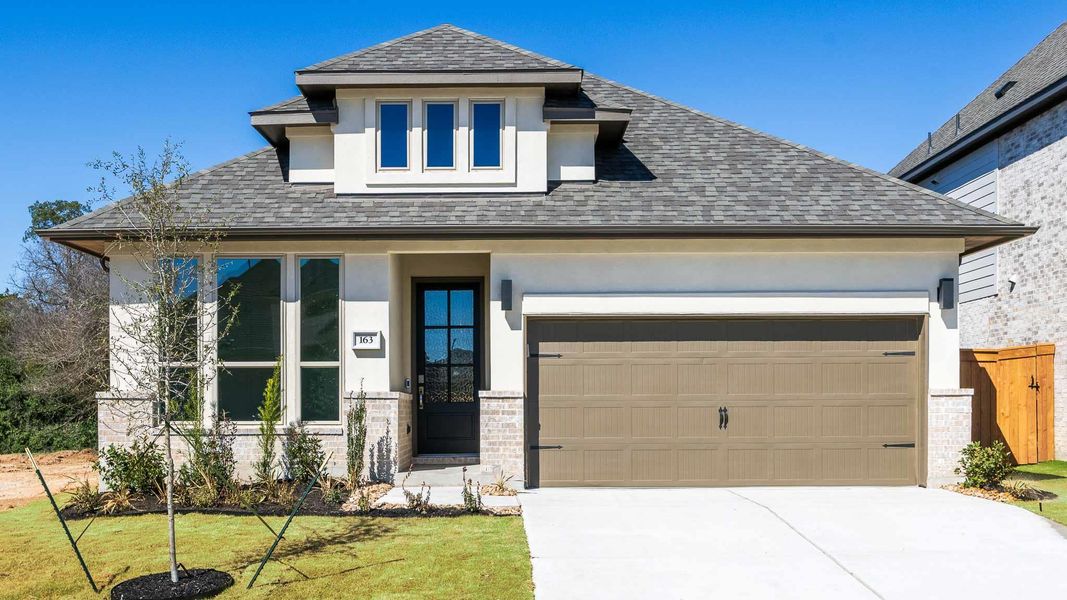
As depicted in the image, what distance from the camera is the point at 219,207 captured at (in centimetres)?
1047

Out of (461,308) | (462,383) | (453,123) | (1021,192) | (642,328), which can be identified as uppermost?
(453,123)

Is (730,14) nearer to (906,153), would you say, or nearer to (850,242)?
(850,242)

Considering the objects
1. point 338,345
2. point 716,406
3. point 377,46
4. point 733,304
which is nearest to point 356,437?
point 338,345

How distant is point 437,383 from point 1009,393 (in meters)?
8.85

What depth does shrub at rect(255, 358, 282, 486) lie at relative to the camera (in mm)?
9453

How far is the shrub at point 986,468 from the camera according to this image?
9.62m

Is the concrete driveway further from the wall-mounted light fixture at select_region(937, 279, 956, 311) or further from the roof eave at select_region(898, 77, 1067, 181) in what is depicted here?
the roof eave at select_region(898, 77, 1067, 181)

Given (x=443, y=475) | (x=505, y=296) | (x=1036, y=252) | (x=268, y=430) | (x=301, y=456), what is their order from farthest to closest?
(x=1036, y=252) → (x=443, y=475) → (x=505, y=296) → (x=301, y=456) → (x=268, y=430)

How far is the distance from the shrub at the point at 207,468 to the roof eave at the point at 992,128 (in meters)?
13.5

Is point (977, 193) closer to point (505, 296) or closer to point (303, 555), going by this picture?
point (505, 296)

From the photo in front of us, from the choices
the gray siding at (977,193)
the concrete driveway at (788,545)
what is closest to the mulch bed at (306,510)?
the concrete driveway at (788,545)

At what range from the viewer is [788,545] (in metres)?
7.30

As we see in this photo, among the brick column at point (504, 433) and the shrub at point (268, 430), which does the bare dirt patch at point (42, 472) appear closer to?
the shrub at point (268, 430)

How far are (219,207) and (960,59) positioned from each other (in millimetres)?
14946
